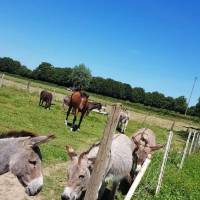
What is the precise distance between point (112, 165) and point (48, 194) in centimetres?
190

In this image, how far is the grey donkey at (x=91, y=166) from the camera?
276 inches

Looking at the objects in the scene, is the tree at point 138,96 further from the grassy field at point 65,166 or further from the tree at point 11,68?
the grassy field at point 65,166

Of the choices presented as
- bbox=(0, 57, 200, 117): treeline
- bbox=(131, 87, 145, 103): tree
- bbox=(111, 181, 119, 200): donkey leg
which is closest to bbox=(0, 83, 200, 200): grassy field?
bbox=(111, 181, 119, 200): donkey leg

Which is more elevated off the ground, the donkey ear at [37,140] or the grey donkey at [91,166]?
the donkey ear at [37,140]

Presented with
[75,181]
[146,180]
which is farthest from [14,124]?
[75,181]

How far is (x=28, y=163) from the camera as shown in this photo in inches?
236

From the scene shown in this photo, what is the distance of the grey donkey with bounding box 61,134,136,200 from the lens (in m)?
7.01

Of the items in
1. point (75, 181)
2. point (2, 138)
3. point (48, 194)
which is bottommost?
point (48, 194)

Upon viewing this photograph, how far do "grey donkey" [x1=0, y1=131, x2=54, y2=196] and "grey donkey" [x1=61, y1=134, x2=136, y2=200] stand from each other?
953 millimetres

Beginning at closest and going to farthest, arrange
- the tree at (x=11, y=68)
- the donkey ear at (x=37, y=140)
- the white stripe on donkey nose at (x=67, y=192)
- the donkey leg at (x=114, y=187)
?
the donkey ear at (x=37, y=140) < the white stripe on donkey nose at (x=67, y=192) < the donkey leg at (x=114, y=187) < the tree at (x=11, y=68)

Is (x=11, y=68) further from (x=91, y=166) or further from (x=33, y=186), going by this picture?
(x=33, y=186)

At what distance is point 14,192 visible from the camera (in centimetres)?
912

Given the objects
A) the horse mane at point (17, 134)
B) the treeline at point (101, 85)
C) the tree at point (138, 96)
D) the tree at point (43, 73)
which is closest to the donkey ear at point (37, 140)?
the horse mane at point (17, 134)

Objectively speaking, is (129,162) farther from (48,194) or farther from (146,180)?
(146,180)
